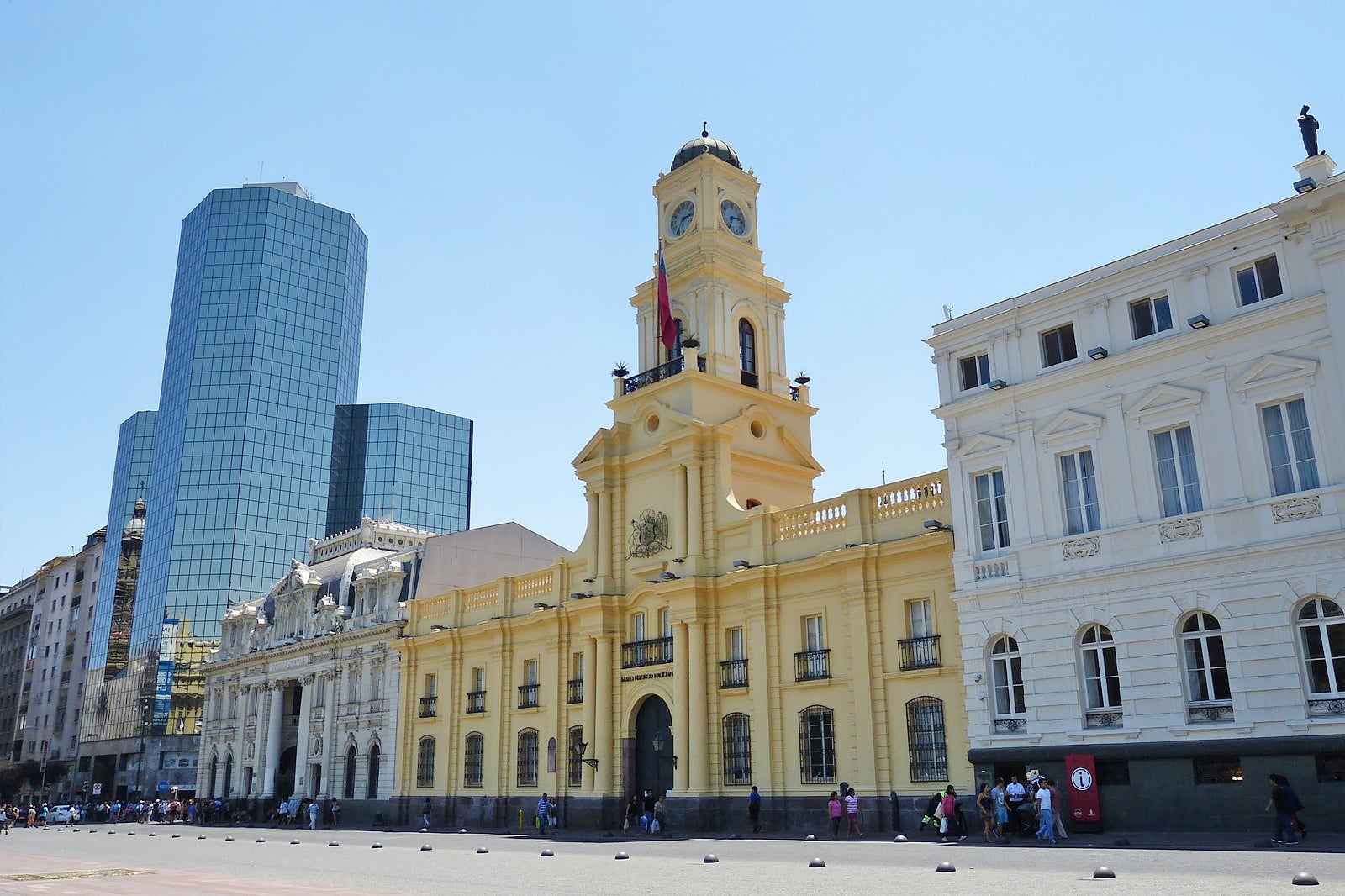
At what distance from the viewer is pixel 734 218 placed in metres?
45.2

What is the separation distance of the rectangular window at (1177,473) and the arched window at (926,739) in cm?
893

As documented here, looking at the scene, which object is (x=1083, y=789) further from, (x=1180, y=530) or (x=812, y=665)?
(x=812, y=665)

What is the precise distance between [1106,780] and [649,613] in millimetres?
18307

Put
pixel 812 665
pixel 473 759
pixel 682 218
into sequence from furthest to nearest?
pixel 473 759
pixel 682 218
pixel 812 665

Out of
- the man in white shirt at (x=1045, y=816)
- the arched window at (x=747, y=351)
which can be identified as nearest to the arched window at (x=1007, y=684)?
the man in white shirt at (x=1045, y=816)

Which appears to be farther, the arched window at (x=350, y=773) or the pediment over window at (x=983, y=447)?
the arched window at (x=350, y=773)

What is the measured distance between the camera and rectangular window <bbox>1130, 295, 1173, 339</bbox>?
88.7ft

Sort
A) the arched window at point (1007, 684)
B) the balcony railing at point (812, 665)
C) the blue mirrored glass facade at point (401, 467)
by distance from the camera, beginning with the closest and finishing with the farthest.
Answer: the arched window at point (1007, 684) < the balcony railing at point (812, 665) < the blue mirrored glass facade at point (401, 467)

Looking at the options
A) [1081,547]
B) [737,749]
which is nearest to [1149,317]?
[1081,547]

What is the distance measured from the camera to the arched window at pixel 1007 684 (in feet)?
91.8

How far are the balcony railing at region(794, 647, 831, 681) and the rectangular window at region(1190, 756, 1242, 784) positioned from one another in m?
11.9

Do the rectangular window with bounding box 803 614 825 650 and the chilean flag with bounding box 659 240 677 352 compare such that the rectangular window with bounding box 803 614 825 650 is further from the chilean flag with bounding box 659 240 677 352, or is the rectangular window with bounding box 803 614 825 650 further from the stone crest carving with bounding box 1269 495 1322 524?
the stone crest carving with bounding box 1269 495 1322 524

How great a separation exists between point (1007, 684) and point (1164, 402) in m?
8.21

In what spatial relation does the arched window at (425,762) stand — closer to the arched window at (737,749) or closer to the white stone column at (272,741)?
the white stone column at (272,741)
